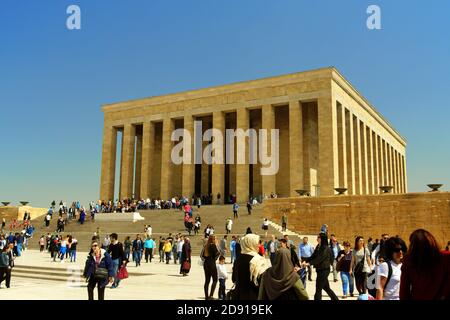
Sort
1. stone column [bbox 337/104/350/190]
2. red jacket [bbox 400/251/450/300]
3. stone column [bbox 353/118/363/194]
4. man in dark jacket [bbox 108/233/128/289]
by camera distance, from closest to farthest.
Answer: red jacket [bbox 400/251/450/300], man in dark jacket [bbox 108/233/128/289], stone column [bbox 337/104/350/190], stone column [bbox 353/118/363/194]

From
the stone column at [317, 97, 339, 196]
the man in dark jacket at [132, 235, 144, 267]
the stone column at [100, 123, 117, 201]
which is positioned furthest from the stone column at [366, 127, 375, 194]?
the man in dark jacket at [132, 235, 144, 267]

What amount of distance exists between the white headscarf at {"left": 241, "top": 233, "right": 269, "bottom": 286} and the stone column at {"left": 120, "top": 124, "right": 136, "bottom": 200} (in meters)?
39.8

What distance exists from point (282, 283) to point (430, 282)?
121 cm

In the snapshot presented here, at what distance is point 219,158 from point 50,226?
48.7 feet

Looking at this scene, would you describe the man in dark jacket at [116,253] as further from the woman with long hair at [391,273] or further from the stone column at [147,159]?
the stone column at [147,159]

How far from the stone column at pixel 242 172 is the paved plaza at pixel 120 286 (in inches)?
782

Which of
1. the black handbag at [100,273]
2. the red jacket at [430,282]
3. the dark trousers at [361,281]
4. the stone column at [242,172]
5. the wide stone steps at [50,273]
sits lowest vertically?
the wide stone steps at [50,273]

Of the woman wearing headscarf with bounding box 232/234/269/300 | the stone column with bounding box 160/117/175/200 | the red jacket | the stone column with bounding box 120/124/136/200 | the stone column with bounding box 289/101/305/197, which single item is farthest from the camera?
the stone column with bounding box 120/124/136/200

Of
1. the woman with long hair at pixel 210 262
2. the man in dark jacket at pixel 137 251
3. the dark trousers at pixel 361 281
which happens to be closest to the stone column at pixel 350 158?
the man in dark jacket at pixel 137 251

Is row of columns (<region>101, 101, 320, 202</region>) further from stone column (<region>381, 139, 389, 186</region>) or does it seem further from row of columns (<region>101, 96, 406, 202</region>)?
stone column (<region>381, 139, 389, 186</region>)

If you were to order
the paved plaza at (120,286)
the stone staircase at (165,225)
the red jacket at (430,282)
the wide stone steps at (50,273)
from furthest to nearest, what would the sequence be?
the stone staircase at (165,225), the wide stone steps at (50,273), the paved plaza at (120,286), the red jacket at (430,282)

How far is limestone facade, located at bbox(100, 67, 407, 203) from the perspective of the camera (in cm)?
3534

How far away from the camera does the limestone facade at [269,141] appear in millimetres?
35344
